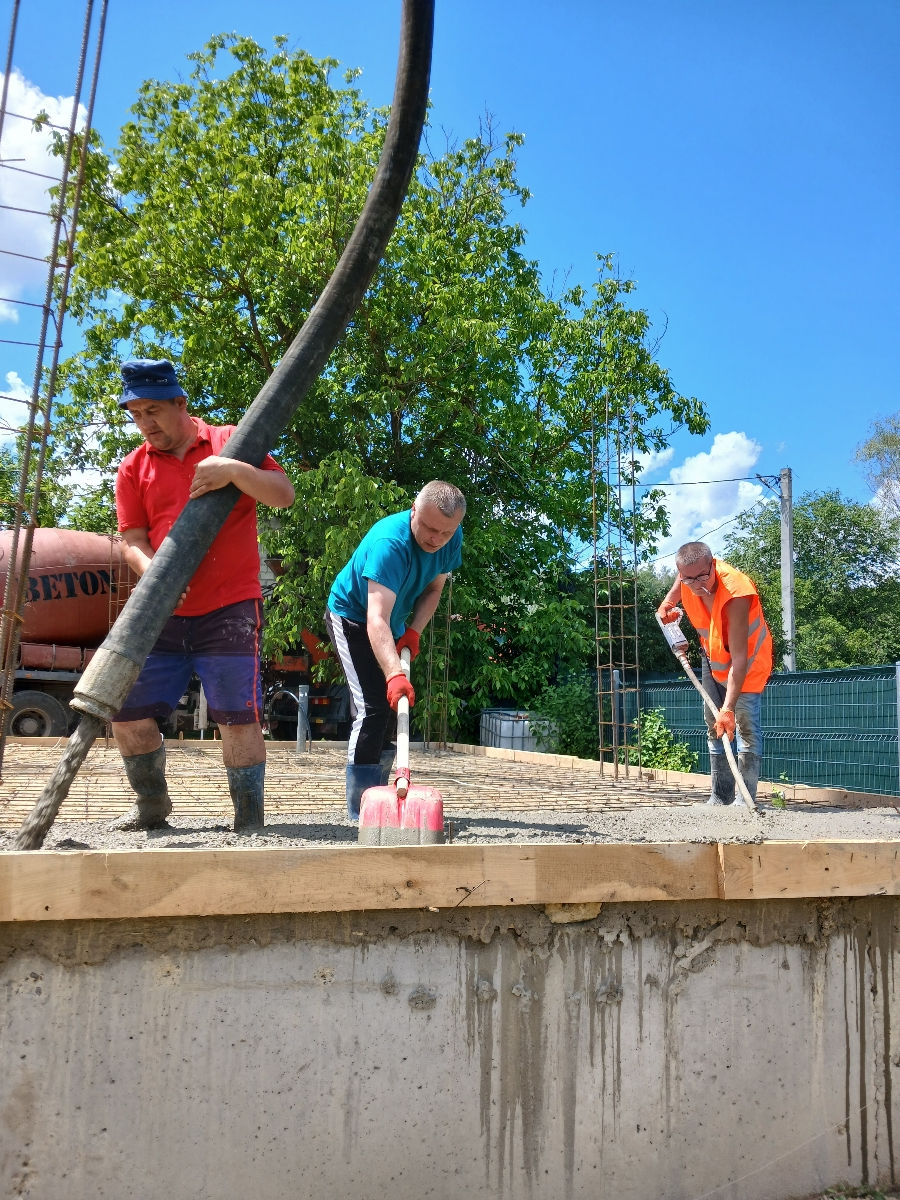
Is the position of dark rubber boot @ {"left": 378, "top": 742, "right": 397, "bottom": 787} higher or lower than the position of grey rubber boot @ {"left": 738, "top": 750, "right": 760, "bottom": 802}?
higher

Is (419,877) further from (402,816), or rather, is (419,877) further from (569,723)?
(569,723)

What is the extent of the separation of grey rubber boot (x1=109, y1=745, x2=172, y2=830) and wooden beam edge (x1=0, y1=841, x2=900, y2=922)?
774 mm

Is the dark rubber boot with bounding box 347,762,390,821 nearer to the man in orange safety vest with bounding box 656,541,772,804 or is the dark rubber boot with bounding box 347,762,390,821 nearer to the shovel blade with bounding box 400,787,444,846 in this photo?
the shovel blade with bounding box 400,787,444,846

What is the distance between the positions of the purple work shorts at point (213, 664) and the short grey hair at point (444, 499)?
0.73m

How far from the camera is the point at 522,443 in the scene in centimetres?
1350

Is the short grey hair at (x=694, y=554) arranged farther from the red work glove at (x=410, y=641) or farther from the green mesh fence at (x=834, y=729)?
the green mesh fence at (x=834, y=729)

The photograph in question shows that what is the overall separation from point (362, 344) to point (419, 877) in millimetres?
11932

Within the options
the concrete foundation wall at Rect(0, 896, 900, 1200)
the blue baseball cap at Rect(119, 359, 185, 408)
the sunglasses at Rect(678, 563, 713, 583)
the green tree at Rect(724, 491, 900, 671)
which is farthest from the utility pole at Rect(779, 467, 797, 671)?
the blue baseball cap at Rect(119, 359, 185, 408)

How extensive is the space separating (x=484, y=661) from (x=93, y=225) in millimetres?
9692

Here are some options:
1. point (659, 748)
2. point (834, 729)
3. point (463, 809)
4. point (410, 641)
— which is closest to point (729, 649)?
point (463, 809)

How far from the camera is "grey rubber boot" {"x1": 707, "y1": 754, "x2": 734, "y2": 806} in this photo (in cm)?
448

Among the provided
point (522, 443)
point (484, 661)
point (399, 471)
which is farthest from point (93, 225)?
point (484, 661)

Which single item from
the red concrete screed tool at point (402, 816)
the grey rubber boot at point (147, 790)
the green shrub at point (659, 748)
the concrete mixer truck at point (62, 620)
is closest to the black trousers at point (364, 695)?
the grey rubber boot at point (147, 790)

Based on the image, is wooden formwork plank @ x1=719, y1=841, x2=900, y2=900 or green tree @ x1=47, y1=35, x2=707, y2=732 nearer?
wooden formwork plank @ x1=719, y1=841, x2=900, y2=900
